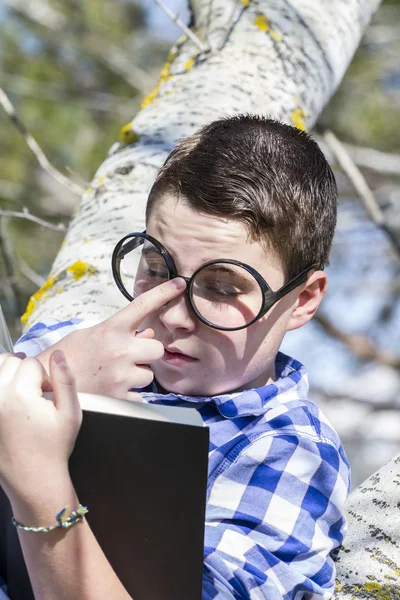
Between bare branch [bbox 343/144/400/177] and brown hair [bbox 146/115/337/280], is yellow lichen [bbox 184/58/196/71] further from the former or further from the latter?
bare branch [bbox 343/144/400/177]

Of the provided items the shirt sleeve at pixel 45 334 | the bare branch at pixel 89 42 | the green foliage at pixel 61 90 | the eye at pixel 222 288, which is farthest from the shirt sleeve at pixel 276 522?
the bare branch at pixel 89 42

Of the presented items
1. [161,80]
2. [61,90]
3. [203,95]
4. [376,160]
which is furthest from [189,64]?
[61,90]

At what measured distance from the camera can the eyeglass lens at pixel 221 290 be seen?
121 cm

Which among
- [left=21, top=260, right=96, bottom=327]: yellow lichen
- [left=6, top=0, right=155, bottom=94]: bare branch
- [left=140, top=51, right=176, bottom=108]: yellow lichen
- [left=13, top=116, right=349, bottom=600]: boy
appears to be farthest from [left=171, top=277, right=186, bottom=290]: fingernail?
[left=6, top=0, right=155, bottom=94]: bare branch

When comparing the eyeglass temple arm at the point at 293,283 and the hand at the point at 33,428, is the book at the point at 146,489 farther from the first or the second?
the eyeglass temple arm at the point at 293,283

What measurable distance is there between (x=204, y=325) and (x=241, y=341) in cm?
9

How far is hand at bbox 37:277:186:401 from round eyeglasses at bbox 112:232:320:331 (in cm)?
19

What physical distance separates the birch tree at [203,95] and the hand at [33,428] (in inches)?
33.4

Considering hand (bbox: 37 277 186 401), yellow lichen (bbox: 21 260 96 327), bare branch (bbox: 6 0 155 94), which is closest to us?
hand (bbox: 37 277 186 401)

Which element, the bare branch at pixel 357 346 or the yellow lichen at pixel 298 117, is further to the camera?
the bare branch at pixel 357 346

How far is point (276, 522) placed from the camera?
3.72ft

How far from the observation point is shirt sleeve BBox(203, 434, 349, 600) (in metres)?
1.07

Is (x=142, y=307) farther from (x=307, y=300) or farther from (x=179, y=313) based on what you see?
(x=307, y=300)

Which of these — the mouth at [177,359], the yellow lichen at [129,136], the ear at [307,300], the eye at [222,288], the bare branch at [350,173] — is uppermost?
the yellow lichen at [129,136]
